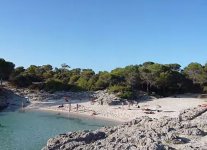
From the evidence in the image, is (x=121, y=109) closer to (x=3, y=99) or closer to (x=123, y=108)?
(x=123, y=108)

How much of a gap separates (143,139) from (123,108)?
32.7m

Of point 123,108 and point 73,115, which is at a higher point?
point 123,108

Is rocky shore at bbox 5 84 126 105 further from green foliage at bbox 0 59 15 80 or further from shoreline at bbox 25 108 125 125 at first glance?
shoreline at bbox 25 108 125 125

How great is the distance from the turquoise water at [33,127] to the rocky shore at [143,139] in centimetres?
501

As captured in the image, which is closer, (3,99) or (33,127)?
(33,127)

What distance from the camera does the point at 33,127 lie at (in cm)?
4016

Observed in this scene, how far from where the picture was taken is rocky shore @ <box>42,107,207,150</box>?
21969 mm

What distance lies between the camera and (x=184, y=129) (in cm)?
2675

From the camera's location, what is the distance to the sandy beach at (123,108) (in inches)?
2016

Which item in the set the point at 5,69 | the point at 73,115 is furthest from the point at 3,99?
the point at 73,115

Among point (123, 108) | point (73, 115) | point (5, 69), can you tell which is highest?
point (5, 69)

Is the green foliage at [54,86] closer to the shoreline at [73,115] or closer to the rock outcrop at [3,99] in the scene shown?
the rock outcrop at [3,99]

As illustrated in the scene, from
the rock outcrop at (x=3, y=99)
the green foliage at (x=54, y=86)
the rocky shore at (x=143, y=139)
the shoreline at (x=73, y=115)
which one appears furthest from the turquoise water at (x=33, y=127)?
the green foliage at (x=54, y=86)

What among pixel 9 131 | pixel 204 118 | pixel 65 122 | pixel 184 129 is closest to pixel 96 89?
pixel 65 122
